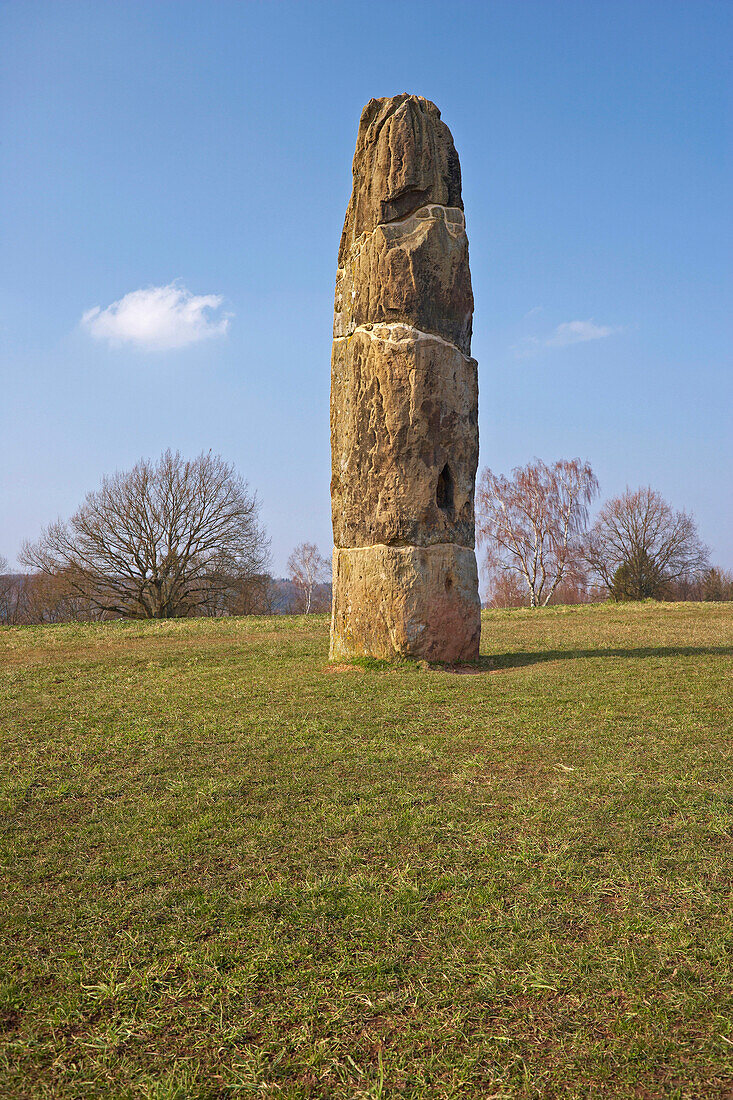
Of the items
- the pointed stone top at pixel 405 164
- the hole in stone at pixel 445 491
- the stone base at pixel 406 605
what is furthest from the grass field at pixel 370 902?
the pointed stone top at pixel 405 164

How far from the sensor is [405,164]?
9695mm

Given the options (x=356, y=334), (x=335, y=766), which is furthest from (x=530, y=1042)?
(x=356, y=334)

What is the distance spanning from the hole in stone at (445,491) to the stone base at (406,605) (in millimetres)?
475

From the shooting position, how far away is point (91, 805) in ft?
15.0

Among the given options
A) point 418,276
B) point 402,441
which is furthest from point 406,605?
point 418,276

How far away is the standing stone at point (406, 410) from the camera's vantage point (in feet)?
30.5

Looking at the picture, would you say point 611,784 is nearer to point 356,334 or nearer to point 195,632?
point 356,334

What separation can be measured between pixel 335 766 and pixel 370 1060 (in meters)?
2.93

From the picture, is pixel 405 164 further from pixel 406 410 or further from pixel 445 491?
pixel 445 491

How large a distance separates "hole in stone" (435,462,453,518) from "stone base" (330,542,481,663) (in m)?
0.47

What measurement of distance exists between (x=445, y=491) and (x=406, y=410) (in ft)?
3.77

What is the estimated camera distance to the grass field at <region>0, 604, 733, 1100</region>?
2.28m

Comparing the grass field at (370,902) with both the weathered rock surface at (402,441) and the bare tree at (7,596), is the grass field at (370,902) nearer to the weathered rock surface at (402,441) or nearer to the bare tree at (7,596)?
the weathered rock surface at (402,441)

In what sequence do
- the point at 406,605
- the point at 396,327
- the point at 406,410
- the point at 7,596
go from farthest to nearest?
the point at 7,596, the point at 396,327, the point at 406,410, the point at 406,605
